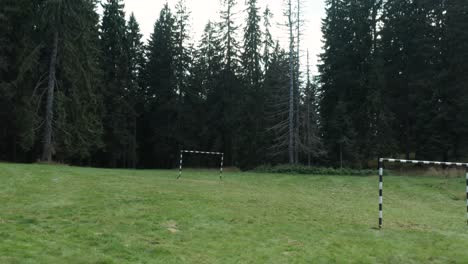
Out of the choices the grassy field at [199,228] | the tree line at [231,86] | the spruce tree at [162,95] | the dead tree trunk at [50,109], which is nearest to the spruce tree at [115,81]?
the tree line at [231,86]

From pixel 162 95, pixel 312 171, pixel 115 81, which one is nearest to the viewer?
pixel 312 171

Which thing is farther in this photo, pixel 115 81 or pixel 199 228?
pixel 115 81

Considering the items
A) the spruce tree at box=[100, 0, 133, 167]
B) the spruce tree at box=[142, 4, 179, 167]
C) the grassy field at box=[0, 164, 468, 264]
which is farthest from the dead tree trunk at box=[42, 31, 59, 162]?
the spruce tree at box=[142, 4, 179, 167]

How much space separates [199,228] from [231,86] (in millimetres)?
31619

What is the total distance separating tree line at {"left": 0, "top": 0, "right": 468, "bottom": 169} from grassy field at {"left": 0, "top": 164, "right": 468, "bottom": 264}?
45.1ft

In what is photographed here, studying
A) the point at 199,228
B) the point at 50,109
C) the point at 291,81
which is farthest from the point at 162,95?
the point at 199,228

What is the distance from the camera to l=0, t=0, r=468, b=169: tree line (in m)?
24.6

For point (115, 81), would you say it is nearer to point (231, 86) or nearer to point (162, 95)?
point (162, 95)

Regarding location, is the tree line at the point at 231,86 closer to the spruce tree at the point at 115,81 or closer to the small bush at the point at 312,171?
the spruce tree at the point at 115,81

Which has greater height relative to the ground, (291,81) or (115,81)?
(115,81)

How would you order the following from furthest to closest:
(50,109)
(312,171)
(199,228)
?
(312,171) < (50,109) < (199,228)

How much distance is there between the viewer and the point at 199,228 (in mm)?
7598

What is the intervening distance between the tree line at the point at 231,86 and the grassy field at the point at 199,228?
1376 centimetres

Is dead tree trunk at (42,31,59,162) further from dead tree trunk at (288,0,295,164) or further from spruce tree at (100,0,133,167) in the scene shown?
dead tree trunk at (288,0,295,164)
